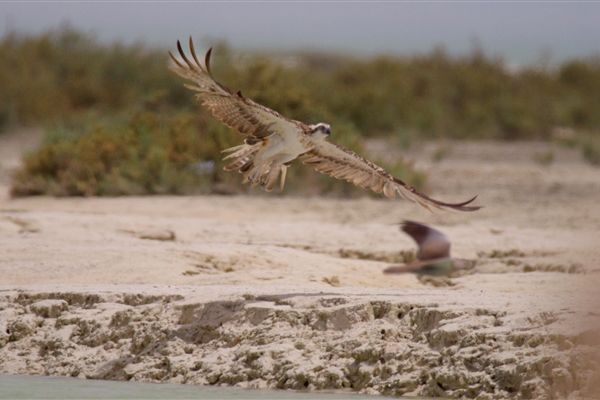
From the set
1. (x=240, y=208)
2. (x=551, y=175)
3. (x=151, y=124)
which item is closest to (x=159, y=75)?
(x=151, y=124)

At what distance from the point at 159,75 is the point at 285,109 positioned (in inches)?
485

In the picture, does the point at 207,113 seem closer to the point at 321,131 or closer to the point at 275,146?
the point at 275,146

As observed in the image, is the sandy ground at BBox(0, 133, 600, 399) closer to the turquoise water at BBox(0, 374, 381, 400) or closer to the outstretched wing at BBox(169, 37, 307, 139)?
the turquoise water at BBox(0, 374, 381, 400)

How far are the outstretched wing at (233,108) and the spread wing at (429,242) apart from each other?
4.07ft

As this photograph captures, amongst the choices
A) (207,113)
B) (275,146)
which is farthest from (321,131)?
(207,113)

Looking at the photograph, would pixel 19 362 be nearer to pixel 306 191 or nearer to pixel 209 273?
pixel 209 273

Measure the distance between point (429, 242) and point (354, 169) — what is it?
3.38 feet

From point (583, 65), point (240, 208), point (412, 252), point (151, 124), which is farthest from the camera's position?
point (583, 65)

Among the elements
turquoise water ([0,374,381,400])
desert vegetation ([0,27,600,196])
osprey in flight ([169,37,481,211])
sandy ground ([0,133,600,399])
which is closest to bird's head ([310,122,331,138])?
osprey in flight ([169,37,481,211])

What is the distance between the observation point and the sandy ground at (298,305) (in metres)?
5.25

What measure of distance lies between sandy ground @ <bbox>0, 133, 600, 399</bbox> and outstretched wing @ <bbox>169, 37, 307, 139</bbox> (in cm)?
129

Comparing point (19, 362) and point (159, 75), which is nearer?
point (19, 362)

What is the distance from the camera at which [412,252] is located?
868 centimetres

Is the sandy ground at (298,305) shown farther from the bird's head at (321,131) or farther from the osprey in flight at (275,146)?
the bird's head at (321,131)
